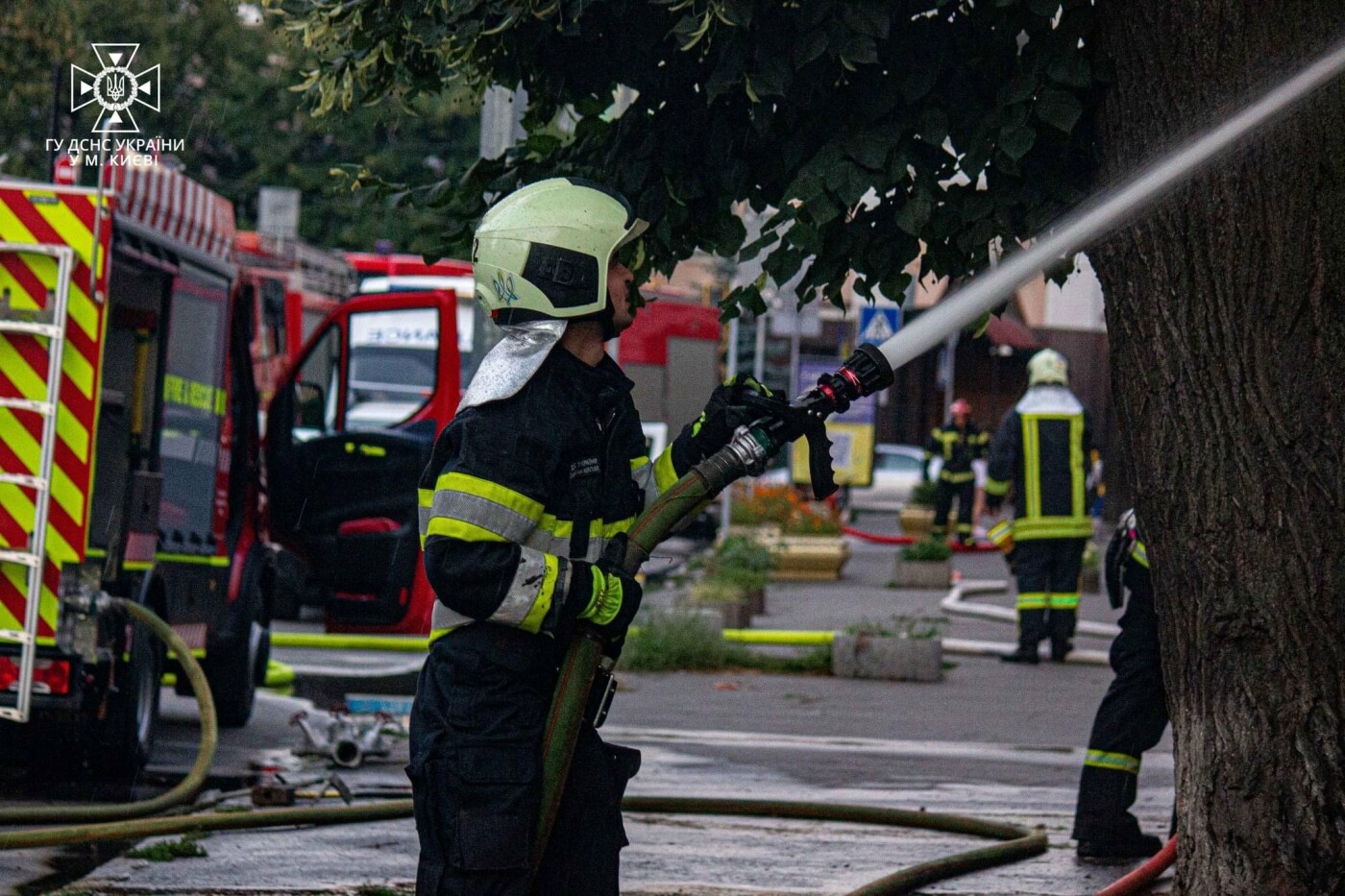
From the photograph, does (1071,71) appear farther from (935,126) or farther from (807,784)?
(807,784)

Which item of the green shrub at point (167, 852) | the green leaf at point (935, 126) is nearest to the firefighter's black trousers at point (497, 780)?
the green leaf at point (935, 126)

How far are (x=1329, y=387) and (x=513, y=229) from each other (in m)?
1.88

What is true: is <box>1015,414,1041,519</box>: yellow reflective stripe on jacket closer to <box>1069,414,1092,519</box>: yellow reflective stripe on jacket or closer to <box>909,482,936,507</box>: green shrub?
<box>1069,414,1092,519</box>: yellow reflective stripe on jacket

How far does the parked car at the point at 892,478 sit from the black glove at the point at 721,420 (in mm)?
33908

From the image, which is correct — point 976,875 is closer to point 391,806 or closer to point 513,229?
point 391,806

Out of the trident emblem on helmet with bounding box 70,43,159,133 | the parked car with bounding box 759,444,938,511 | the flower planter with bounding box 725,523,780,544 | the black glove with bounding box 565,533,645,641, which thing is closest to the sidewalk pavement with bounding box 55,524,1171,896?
the black glove with bounding box 565,533,645,641

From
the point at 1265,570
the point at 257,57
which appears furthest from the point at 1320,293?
the point at 257,57

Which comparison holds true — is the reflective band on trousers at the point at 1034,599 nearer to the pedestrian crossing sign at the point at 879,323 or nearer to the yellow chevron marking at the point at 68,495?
the pedestrian crossing sign at the point at 879,323

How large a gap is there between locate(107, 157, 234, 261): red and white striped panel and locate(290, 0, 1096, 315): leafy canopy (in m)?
2.50

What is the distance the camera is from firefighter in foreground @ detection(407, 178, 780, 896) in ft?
11.8

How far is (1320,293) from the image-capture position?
435 centimetres

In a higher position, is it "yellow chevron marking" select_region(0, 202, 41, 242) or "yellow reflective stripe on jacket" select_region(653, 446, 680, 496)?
→ "yellow chevron marking" select_region(0, 202, 41, 242)

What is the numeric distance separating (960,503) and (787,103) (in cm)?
1987

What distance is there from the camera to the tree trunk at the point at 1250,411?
4.36 metres
